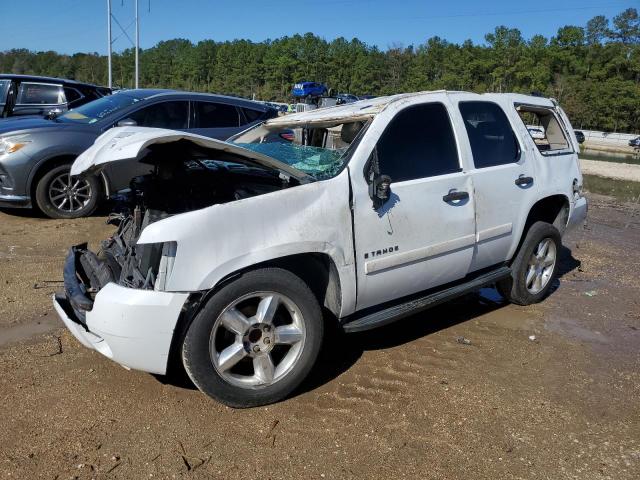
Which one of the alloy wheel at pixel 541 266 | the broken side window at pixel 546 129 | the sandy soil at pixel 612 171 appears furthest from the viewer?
the sandy soil at pixel 612 171

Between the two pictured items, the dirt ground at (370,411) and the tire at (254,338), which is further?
the tire at (254,338)

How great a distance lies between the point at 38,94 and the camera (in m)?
10.5

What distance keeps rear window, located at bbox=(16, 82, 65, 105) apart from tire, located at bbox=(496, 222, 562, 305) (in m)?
8.86

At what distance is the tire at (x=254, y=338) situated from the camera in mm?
3086

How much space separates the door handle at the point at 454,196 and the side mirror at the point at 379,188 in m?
0.63

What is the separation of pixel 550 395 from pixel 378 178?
1.81 m

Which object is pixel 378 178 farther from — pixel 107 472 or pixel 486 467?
pixel 107 472

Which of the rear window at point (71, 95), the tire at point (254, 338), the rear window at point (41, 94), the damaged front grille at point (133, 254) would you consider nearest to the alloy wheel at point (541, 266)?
the tire at point (254, 338)

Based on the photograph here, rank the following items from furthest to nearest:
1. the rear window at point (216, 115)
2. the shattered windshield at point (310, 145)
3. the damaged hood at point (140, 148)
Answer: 1. the rear window at point (216, 115)
2. the shattered windshield at point (310, 145)
3. the damaged hood at point (140, 148)

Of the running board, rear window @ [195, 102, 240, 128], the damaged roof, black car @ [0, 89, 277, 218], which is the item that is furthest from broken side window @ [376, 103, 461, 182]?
rear window @ [195, 102, 240, 128]

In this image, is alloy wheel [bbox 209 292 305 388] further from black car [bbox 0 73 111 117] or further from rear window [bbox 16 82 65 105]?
rear window [bbox 16 82 65 105]

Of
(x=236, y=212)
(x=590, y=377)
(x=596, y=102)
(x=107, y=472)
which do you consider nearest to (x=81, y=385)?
(x=107, y=472)

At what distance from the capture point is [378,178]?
359 centimetres

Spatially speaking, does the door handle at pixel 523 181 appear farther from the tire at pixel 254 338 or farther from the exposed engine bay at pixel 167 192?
the tire at pixel 254 338
